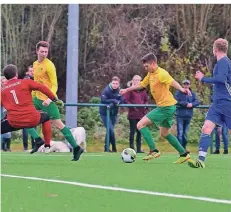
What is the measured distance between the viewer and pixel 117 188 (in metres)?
8.16

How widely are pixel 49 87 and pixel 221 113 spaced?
319 centimetres

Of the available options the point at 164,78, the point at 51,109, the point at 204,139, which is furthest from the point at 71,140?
the point at 204,139

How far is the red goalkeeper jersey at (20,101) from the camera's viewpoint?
37.8 feet

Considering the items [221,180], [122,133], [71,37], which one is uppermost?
[71,37]

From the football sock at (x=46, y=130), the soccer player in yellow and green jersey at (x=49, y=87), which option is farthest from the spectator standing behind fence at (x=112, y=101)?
the soccer player in yellow and green jersey at (x=49, y=87)

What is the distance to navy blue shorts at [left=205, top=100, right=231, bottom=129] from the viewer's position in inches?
433

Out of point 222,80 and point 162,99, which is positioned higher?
point 222,80

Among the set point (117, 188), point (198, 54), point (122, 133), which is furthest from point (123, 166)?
point (198, 54)

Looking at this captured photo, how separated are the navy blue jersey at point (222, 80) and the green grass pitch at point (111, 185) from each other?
1.07 m

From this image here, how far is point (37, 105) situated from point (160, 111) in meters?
2.10

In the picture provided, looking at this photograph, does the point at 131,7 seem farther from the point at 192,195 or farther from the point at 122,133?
the point at 192,195

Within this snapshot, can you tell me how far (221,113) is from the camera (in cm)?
1105

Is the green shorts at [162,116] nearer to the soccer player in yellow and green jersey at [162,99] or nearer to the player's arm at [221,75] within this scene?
the soccer player in yellow and green jersey at [162,99]

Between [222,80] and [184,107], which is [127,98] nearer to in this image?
[184,107]
